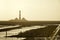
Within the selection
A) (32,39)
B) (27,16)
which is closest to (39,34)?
(32,39)

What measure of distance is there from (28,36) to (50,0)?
7.24ft

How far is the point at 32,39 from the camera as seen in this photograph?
0.79 m

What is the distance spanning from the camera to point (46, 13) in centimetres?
285

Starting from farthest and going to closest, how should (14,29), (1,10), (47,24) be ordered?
(1,10) < (14,29) < (47,24)

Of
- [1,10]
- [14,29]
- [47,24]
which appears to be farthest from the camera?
[1,10]

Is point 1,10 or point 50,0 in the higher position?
point 50,0

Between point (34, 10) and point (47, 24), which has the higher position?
point (47, 24)

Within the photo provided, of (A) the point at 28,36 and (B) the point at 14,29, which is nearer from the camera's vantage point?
(A) the point at 28,36

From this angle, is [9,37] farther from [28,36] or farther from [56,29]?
[56,29]

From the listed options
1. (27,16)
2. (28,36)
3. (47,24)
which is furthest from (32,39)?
(27,16)

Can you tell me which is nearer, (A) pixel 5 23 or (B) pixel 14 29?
(A) pixel 5 23

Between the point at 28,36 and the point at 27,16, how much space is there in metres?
2.09

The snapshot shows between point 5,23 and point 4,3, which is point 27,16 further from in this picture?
point 5,23

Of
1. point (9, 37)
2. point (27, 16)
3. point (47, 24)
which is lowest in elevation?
point (27, 16)
